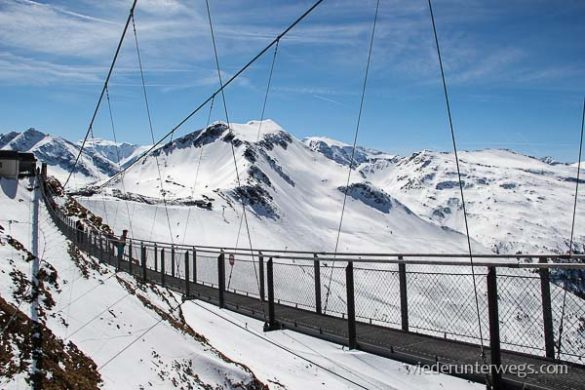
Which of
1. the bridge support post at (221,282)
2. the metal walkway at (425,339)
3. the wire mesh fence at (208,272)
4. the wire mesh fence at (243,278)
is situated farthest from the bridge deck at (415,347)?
the wire mesh fence at (208,272)

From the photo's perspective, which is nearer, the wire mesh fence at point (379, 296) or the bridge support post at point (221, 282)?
the wire mesh fence at point (379, 296)

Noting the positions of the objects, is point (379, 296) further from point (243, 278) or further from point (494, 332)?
point (494, 332)

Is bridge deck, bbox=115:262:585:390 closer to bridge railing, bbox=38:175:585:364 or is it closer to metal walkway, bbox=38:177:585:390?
metal walkway, bbox=38:177:585:390

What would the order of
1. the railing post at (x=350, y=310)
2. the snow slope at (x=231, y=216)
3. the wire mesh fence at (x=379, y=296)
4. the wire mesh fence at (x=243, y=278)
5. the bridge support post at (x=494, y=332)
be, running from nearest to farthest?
the bridge support post at (x=494, y=332) → the railing post at (x=350, y=310) → the wire mesh fence at (x=379, y=296) → the wire mesh fence at (x=243, y=278) → the snow slope at (x=231, y=216)

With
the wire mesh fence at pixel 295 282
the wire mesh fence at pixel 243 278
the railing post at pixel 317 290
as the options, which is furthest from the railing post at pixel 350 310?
the wire mesh fence at pixel 243 278

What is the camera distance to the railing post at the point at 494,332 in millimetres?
5715

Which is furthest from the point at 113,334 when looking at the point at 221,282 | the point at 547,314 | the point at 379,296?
the point at 379,296

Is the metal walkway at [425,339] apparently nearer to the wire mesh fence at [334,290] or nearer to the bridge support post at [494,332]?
the bridge support post at [494,332]

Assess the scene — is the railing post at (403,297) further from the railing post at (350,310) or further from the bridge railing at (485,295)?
the railing post at (350,310)

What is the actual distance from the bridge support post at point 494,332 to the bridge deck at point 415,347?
0.10 metres

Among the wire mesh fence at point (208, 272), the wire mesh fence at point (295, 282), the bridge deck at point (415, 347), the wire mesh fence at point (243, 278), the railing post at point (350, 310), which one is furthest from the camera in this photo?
the wire mesh fence at point (208, 272)

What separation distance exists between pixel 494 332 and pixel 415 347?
1.67m

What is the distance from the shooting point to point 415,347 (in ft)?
24.0

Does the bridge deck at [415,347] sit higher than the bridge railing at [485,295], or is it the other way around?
the bridge railing at [485,295]
